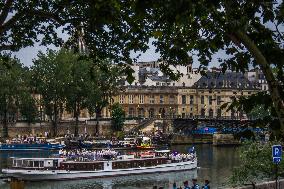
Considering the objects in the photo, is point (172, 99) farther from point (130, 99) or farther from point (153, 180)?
point (153, 180)

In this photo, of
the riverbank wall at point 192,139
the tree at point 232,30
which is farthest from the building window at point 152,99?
the tree at point 232,30

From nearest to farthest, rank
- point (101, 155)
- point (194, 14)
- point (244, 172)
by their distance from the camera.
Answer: point (194, 14) < point (244, 172) < point (101, 155)

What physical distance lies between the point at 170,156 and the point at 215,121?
51.8 meters

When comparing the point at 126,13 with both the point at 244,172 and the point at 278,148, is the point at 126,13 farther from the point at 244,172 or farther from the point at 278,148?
the point at 244,172

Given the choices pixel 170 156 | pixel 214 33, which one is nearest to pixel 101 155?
pixel 170 156

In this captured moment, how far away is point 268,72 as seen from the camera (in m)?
9.70

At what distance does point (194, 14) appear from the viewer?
8.79 m

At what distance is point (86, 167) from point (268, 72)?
51.7 metres

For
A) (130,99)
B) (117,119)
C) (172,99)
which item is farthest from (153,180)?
(172,99)

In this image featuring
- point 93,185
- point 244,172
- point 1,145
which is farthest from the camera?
point 1,145

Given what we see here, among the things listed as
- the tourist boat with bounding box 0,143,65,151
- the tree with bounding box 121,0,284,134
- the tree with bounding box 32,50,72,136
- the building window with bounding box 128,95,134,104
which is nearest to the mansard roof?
the building window with bounding box 128,95,134,104

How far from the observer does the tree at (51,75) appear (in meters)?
98.4

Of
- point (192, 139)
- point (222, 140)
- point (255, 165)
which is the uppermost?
point (255, 165)

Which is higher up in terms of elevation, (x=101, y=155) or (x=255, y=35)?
(x=255, y=35)
